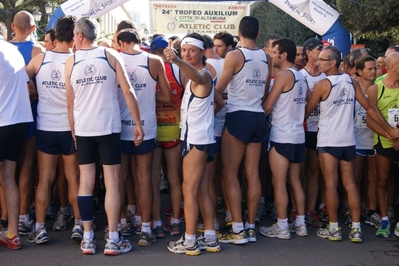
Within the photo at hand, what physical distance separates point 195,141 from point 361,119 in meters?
2.39

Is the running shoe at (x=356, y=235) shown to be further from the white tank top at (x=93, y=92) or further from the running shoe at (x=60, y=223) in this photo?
the running shoe at (x=60, y=223)

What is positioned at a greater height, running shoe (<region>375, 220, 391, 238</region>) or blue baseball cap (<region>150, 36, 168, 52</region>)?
blue baseball cap (<region>150, 36, 168, 52</region>)

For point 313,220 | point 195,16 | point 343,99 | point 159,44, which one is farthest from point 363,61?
point 195,16

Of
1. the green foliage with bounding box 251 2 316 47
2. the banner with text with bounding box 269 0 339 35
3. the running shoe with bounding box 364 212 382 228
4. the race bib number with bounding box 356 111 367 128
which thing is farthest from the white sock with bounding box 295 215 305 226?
the green foliage with bounding box 251 2 316 47

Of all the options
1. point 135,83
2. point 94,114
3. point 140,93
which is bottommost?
point 94,114

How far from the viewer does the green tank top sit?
20.4 feet

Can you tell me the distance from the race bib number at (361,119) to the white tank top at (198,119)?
219cm

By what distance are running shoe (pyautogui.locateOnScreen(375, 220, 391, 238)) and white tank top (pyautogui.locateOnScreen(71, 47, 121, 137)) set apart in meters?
3.15

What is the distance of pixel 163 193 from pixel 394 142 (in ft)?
11.6

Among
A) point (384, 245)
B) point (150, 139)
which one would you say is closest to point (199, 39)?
point (150, 139)

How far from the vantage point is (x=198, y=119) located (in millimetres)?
5246

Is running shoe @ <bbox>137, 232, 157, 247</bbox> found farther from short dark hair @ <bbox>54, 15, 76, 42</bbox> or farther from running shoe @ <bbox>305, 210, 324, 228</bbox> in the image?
short dark hair @ <bbox>54, 15, 76, 42</bbox>

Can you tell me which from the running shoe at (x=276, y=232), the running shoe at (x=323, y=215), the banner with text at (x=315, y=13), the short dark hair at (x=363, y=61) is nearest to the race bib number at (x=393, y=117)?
the short dark hair at (x=363, y=61)

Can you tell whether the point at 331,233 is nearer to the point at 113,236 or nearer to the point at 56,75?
the point at 113,236
